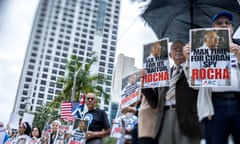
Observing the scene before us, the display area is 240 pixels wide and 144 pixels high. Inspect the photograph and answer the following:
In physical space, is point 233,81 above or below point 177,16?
below

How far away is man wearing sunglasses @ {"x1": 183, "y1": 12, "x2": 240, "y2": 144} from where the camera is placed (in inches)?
66.2

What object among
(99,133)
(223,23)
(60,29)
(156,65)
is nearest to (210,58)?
(223,23)

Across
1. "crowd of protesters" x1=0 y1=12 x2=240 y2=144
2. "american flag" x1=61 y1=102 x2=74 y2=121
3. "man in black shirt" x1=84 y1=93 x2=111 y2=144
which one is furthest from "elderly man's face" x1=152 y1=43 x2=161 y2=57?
"american flag" x1=61 y1=102 x2=74 y2=121

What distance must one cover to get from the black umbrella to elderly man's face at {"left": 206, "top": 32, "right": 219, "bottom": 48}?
847mm

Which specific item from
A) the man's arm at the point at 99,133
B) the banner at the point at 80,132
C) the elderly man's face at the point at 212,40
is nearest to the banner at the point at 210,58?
the elderly man's face at the point at 212,40

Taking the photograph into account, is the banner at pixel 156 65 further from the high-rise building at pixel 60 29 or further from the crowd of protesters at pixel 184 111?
the high-rise building at pixel 60 29

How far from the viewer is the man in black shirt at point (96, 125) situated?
2.59 meters

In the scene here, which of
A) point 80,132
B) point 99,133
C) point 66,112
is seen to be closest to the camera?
point 99,133

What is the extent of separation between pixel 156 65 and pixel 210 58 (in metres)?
0.40

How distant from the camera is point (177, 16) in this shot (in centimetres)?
280

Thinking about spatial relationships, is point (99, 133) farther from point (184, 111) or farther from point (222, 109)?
point (222, 109)

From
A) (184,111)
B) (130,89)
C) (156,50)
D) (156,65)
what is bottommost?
(184,111)

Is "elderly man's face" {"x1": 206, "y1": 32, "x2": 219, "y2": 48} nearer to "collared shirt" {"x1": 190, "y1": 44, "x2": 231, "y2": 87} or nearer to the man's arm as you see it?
"collared shirt" {"x1": 190, "y1": 44, "x2": 231, "y2": 87}

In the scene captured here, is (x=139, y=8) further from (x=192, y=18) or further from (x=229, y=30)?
(x=229, y=30)
